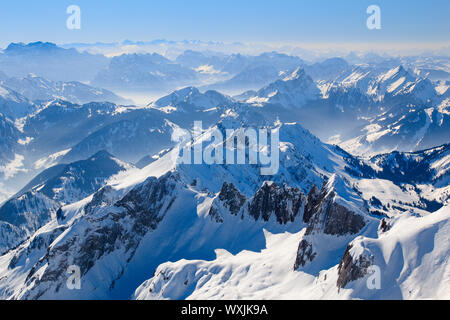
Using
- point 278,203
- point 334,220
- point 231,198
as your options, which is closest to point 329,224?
point 334,220

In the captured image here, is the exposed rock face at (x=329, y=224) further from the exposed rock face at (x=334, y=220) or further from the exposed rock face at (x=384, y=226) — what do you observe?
the exposed rock face at (x=384, y=226)

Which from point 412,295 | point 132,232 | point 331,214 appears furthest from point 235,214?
point 412,295

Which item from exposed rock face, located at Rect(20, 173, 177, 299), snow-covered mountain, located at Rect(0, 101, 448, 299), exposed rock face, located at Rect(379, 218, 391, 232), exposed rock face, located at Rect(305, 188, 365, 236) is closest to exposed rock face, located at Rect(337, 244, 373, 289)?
snow-covered mountain, located at Rect(0, 101, 448, 299)

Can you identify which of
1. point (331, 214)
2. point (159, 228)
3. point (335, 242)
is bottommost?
point (159, 228)

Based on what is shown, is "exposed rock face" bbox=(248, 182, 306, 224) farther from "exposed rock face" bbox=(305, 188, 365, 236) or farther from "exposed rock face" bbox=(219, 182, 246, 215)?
"exposed rock face" bbox=(305, 188, 365, 236)

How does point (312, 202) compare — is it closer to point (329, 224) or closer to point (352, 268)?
point (329, 224)
